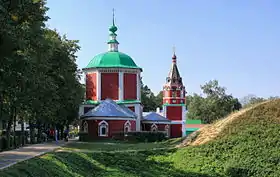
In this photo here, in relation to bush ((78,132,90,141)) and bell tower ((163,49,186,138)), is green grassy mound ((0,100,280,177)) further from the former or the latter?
bell tower ((163,49,186,138))

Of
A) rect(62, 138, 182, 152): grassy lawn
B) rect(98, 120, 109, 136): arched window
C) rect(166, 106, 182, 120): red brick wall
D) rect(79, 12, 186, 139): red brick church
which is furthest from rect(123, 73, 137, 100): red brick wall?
rect(62, 138, 182, 152): grassy lawn

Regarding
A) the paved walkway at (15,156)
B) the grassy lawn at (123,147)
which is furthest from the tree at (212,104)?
the paved walkway at (15,156)

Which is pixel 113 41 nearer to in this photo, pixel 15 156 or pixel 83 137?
pixel 83 137

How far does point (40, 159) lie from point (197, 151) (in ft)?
32.6

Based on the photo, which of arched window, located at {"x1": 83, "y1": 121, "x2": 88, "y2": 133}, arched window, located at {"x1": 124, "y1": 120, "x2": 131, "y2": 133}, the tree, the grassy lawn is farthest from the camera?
the tree

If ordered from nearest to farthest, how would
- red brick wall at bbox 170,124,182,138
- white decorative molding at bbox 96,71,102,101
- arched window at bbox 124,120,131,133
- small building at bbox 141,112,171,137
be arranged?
arched window at bbox 124,120,131,133 → white decorative molding at bbox 96,71,102,101 → small building at bbox 141,112,171,137 → red brick wall at bbox 170,124,182,138

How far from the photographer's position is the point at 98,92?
5231cm

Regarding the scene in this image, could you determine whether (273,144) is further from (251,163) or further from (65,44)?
(65,44)

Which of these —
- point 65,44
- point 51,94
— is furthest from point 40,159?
point 65,44

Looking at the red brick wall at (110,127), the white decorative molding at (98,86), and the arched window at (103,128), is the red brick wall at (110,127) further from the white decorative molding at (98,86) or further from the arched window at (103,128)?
the white decorative molding at (98,86)

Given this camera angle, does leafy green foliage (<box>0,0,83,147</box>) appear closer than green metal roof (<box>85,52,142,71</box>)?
Yes

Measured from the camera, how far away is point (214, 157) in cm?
2469

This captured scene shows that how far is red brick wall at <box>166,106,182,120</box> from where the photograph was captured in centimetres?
5766

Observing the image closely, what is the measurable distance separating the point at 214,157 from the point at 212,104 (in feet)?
183
